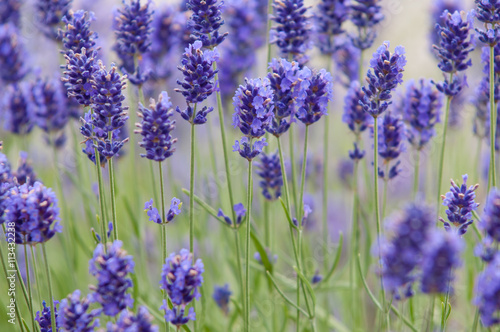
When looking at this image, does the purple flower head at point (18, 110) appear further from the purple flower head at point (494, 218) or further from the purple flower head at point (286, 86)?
the purple flower head at point (494, 218)

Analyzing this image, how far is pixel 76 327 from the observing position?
1.41 meters

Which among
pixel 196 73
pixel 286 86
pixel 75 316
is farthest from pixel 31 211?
pixel 286 86

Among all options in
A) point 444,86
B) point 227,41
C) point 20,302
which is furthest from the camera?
point 227,41

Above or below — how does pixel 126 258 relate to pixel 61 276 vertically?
above

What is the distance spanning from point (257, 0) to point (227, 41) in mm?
377

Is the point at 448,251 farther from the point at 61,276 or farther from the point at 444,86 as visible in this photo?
the point at 61,276

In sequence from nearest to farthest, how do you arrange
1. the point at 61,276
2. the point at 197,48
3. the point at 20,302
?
1. the point at 197,48
2. the point at 20,302
3. the point at 61,276

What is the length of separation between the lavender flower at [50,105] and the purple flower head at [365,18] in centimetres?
165

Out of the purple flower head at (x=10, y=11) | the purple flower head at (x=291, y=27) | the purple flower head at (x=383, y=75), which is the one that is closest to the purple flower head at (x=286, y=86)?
the purple flower head at (x=383, y=75)

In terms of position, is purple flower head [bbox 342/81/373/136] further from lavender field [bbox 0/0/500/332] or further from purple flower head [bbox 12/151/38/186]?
purple flower head [bbox 12/151/38/186]

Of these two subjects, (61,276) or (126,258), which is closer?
(126,258)

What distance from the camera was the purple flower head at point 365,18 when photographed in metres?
2.56

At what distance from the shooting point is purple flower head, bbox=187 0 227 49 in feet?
6.43

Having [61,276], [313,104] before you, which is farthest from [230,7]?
[61,276]
